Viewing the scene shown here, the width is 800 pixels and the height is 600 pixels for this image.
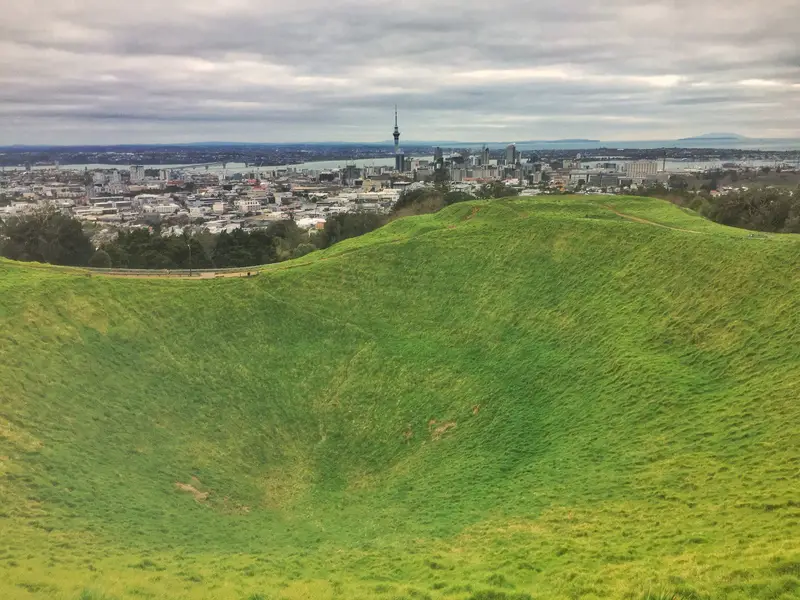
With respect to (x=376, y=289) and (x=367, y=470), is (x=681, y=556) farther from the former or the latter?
(x=376, y=289)

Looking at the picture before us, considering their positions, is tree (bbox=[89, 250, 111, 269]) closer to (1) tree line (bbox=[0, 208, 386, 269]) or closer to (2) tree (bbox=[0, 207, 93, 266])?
(1) tree line (bbox=[0, 208, 386, 269])

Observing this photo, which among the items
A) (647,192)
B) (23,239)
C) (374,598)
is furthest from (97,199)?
(374,598)

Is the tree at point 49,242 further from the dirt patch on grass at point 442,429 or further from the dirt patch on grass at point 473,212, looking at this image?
the dirt patch on grass at point 442,429

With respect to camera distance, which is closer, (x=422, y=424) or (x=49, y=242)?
(x=422, y=424)

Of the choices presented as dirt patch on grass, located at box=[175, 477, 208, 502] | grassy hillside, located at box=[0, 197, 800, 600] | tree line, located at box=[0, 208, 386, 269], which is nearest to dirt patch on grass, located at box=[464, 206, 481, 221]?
grassy hillside, located at box=[0, 197, 800, 600]

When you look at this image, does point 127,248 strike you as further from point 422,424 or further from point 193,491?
point 422,424

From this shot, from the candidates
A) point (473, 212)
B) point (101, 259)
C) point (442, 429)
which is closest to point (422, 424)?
point (442, 429)

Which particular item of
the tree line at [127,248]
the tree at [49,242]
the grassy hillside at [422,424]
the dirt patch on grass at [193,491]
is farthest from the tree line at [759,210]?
the tree at [49,242]
